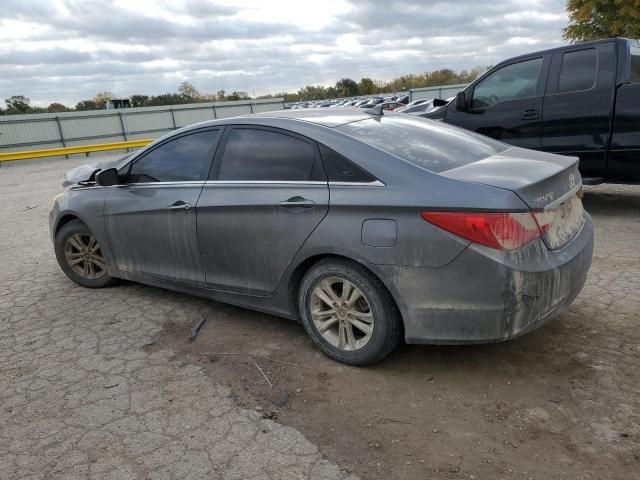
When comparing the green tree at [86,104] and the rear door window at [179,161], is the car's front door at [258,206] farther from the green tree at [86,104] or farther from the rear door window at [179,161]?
the green tree at [86,104]

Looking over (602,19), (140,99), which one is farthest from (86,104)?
(602,19)

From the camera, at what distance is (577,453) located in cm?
238

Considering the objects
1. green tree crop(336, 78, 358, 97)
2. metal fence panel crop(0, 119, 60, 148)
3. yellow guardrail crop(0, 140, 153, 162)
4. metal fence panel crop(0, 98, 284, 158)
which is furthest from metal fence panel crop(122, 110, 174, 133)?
green tree crop(336, 78, 358, 97)

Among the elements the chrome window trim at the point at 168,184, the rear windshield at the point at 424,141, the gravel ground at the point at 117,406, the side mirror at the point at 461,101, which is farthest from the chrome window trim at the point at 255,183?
the side mirror at the point at 461,101

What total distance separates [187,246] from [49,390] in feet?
4.26

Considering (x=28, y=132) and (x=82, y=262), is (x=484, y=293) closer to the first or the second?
(x=82, y=262)

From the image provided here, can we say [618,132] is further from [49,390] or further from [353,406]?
[49,390]

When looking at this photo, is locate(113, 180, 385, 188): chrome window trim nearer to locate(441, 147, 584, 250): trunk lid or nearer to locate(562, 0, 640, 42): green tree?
locate(441, 147, 584, 250): trunk lid

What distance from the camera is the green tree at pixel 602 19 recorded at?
24906 millimetres

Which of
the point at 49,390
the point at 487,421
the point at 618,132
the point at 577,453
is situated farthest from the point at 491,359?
the point at 618,132

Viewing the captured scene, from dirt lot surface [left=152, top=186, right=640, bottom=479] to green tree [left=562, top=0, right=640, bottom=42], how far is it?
26.7 meters

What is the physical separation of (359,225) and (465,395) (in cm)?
111

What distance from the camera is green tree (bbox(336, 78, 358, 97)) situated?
67375mm

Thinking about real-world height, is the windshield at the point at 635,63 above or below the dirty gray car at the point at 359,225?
above
